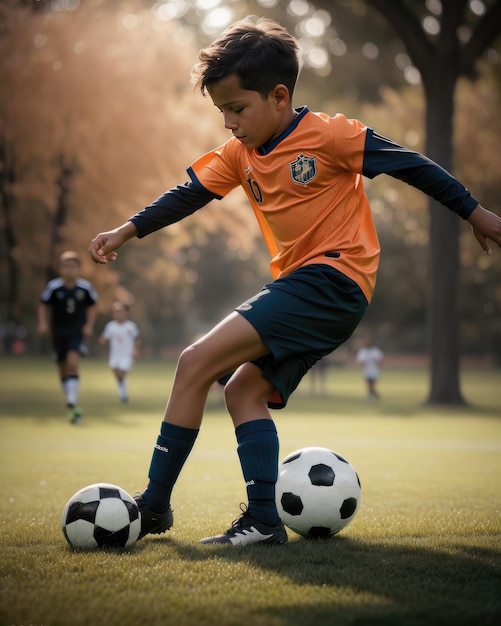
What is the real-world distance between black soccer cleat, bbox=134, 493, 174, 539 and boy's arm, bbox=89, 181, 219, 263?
4.32ft

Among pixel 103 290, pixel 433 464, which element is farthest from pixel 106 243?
pixel 103 290

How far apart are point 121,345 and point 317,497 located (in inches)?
565

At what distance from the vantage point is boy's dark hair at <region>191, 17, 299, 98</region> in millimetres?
3973

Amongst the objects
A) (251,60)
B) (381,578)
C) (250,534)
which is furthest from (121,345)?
(381,578)

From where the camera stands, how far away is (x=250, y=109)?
4039mm

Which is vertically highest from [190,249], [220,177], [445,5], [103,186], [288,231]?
[190,249]

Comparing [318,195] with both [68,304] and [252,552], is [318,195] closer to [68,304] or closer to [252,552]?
[252,552]

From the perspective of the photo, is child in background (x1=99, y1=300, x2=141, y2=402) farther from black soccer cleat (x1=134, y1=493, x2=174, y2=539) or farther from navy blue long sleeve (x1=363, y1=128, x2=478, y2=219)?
navy blue long sleeve (x1=363, y1=128, x2=478, y2=219)

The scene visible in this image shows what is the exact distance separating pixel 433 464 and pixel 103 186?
59.0 feet

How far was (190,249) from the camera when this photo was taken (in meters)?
55.0

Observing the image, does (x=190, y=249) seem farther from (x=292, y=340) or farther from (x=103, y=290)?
(x=292, y=340)

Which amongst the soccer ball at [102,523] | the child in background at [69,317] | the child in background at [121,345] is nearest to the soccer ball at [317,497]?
the soccer ball at [102,523]

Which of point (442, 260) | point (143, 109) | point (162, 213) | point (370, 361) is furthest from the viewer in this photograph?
point (143, 109)

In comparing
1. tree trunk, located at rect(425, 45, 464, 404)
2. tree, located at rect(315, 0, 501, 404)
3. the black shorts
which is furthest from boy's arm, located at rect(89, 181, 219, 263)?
tree, located at rect(315, 0, 501, 404)
